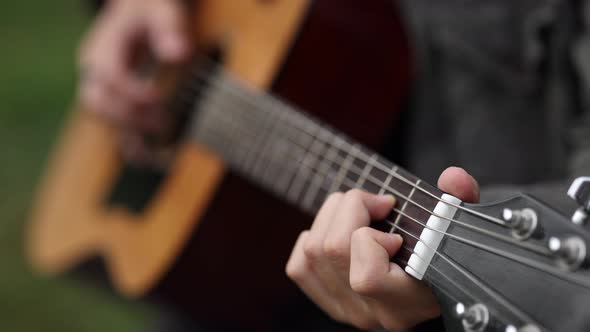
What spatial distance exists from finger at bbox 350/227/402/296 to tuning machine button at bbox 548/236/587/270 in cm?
11

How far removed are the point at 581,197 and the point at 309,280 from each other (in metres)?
0.22

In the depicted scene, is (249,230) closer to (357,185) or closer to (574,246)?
(357,185)

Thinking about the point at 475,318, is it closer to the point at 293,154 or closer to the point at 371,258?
the point at 371,258

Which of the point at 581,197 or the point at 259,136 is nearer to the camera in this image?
the point at 581,197

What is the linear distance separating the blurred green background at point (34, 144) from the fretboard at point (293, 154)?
1.54 ft

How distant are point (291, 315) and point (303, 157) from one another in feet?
0.96

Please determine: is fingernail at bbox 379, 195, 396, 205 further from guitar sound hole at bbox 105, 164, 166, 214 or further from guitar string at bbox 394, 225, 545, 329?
guitar sound hole at bbox 105, 164, 166, 214

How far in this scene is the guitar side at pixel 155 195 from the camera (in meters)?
0.87

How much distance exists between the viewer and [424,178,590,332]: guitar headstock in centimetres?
39

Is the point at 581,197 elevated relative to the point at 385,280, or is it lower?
elevated

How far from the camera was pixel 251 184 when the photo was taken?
0.85m

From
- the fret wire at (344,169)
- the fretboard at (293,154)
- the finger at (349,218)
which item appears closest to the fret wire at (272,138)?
the fretboard at (293,154)

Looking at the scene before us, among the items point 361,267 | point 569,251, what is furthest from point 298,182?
point 569,251

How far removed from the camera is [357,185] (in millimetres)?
576
